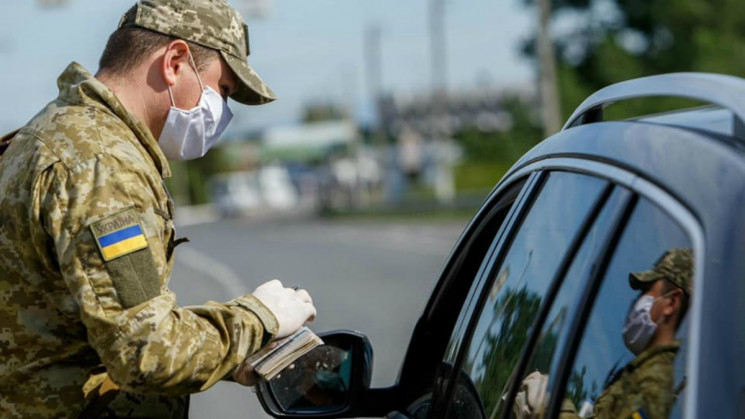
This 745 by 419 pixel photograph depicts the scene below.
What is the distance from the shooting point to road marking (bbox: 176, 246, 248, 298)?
59.5 ft

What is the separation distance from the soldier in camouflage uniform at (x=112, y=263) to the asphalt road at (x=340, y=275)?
83cm

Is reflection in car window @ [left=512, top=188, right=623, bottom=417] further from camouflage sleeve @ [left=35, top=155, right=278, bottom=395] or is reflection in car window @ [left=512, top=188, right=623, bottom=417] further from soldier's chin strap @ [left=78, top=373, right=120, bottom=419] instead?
soldier's chin strap @ [left=78, top=373, right=120, bottom=419]

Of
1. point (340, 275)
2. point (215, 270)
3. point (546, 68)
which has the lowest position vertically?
point (215, 270)

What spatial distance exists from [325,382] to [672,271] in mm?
1575

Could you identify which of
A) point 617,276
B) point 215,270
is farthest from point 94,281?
point 215,270

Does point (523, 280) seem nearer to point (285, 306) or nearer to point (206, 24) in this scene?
point (285, 306)

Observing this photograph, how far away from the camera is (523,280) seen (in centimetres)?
234

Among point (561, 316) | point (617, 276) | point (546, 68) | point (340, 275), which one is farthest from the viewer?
point (546, 68)

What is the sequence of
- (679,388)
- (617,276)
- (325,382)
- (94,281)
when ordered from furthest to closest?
(325,382), (94,281), (617,276), (679,388)

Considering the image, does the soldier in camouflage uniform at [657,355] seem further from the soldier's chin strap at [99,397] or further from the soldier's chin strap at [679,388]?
the soldier's chin strap at [99,397]

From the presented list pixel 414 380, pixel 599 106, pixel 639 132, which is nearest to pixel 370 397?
pixel 414 380

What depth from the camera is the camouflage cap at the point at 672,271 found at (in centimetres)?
151

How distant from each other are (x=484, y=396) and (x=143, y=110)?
0.94 m

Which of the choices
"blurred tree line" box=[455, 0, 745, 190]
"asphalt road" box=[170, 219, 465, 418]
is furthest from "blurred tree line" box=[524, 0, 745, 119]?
"asphalt road" box=[170, 219, 465, 418]
